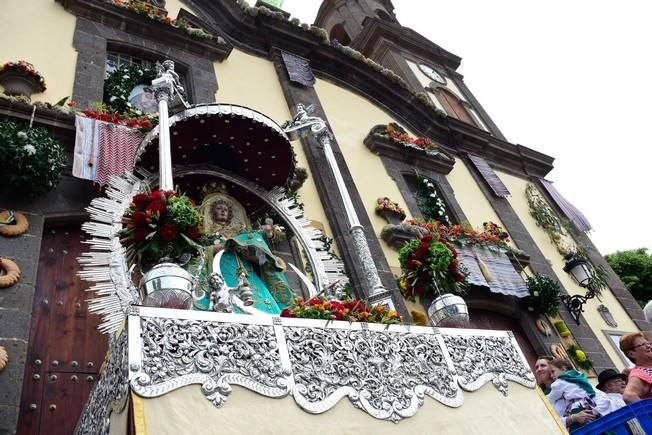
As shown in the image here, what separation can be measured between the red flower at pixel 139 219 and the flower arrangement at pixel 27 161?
2.04 metres

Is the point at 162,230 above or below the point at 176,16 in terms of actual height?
below

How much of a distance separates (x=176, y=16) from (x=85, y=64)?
10.4 ft

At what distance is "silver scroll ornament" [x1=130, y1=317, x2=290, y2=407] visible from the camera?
3002 mm

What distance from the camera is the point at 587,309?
1120 centimetres

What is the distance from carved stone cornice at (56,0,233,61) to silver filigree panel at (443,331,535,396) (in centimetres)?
734

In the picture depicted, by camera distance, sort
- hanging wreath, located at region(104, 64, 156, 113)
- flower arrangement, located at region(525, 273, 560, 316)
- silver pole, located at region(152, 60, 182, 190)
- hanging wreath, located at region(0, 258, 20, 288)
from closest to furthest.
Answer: hanging wreath, located at region(0, 258, 20, 288)
silver pole, located at region(152, 60, 182, 190)
hanging wreath, located at region(104, 64, 156, 113)
flower arrangement, located at region(525, 273, 560, 316)

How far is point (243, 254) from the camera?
563 cm

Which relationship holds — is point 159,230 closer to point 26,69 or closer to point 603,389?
point 26,69

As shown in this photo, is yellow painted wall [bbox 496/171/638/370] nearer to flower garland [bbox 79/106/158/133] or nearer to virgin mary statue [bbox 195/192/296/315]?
virgin mary statue [bbox 195/192/296/315]

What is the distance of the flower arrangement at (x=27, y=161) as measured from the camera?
17.1 feet

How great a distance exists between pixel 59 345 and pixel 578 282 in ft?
35.0

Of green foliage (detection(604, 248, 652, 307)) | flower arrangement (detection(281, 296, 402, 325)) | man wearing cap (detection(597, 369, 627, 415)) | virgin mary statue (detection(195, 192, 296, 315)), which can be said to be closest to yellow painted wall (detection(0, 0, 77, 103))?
virgin mary statue (detection(195, 192, 296, 315))

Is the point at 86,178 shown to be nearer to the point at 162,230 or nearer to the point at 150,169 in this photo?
the point at 150,169

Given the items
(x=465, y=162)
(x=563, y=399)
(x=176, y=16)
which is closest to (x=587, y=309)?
(x=465, y=162)
